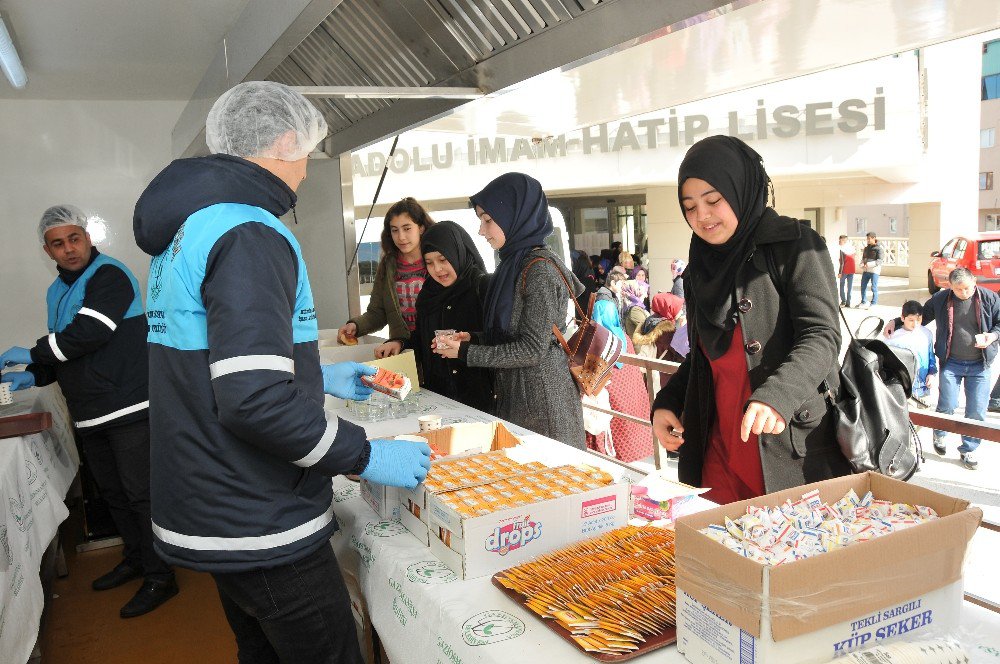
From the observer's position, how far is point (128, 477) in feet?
10.9

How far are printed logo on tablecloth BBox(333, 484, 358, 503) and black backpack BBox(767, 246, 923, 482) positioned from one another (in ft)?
4.02

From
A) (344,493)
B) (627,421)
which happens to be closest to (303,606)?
(344,493)

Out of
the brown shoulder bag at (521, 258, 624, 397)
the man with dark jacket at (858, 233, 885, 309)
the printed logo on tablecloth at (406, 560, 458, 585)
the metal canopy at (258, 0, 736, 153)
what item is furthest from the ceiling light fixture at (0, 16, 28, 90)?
the man with dark jacket at (858, 233, 885, 309)

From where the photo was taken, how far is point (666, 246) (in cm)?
1897

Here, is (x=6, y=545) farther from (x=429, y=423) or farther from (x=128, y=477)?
(x=429, y=423)

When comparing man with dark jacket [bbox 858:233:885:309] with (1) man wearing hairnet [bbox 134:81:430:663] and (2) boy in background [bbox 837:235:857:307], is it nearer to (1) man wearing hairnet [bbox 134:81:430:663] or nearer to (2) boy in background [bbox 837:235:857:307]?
(2) boy in background [bbox 837:235:857:307]

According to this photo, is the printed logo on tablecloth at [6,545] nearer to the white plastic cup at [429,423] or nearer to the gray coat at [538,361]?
the white plastic cup at [429,423]

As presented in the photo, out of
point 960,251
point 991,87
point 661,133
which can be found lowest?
point 960,251

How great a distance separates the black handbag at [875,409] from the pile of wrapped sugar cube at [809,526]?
0.57m

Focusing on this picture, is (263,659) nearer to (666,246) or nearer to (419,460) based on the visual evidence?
(419,460)

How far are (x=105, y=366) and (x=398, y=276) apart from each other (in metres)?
1.41

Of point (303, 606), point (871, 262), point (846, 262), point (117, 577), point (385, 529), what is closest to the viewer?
point (303, 606)

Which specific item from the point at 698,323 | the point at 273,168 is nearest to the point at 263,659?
the point at 273,168

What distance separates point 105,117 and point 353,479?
4326 millimetres
